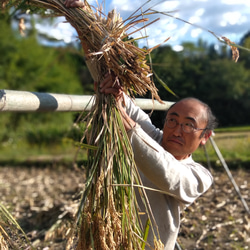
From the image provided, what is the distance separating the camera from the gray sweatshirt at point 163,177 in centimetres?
164

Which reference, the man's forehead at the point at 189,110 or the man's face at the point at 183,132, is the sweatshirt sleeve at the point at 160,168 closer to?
the man's face at the point at 183,132

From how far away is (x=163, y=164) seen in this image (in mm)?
1658

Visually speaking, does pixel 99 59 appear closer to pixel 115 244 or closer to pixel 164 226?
pixel 115 244

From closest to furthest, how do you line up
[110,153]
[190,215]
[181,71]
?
[110,153], [190,215], [181,71]

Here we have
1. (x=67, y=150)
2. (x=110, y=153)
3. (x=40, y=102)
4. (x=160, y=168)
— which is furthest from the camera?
(x=67, y=150)

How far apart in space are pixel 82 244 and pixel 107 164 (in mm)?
322

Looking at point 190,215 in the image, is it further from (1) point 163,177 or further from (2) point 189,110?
(1) point 163,177

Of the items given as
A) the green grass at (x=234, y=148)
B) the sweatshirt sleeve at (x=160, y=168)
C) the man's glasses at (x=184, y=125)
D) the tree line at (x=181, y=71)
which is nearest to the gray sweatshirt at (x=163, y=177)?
the sweatshirt sleeve at (x=160, y=168)

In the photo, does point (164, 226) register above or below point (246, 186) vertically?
above

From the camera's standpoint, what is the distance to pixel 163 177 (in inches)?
66.0

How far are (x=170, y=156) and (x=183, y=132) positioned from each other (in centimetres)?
29

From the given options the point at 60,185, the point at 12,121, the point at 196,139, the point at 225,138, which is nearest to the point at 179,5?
the point at 196,139

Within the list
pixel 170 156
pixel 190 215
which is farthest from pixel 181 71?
→ pixel 170 156

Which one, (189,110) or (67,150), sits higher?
(189,110)
